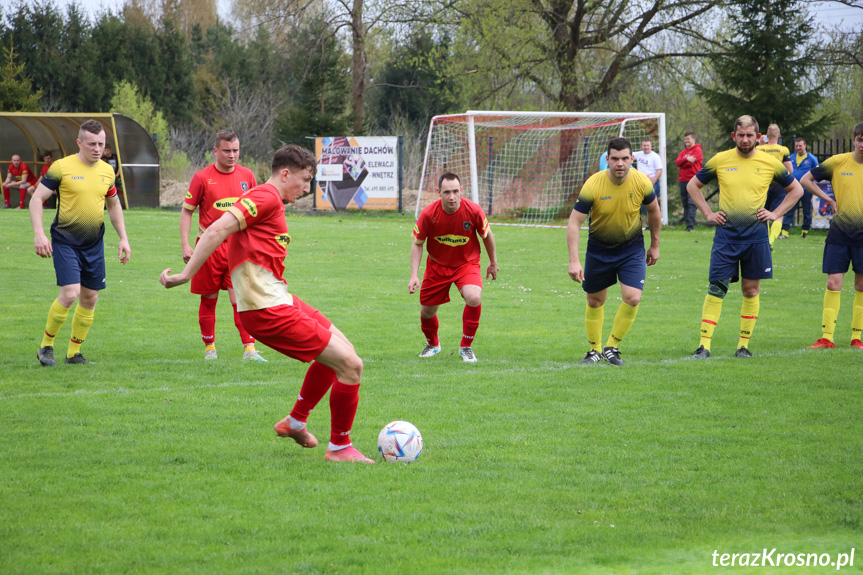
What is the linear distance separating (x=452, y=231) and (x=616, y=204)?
1654 mm

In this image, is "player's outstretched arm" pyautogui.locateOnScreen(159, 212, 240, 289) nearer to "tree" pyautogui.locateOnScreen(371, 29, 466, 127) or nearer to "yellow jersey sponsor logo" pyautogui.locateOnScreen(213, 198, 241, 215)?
"yellow jersey sponsor logo" pyautogui.locateOnScreen(213, 198, 241, 215)

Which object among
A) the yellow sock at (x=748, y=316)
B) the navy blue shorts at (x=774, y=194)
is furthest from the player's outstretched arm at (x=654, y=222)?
the navy blue shorts at (x=774, y=194)

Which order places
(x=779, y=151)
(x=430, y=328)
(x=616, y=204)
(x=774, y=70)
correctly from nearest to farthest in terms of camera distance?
(x=616, y=204) < (x=430, y=328) < (x=779, y=151) < (x=774, y=70)

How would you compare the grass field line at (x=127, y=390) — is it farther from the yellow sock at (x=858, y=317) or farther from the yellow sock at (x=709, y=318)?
the yellow sock at (x=858, y=317)

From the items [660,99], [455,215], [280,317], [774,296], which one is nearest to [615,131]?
[660,99]

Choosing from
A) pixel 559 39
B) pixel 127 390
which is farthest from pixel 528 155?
pixel 127 390

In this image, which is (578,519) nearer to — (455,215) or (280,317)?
(280,317)

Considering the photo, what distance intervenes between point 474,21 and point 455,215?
21.6 metres

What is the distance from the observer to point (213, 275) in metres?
8.10

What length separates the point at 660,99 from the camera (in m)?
32.7

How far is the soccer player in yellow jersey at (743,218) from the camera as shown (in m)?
8.15

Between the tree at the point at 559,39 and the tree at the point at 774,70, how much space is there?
10.2 feet

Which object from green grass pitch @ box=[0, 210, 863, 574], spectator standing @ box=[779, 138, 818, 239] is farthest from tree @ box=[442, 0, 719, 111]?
green grass pitch @ box=[0, 210, 863, 574]

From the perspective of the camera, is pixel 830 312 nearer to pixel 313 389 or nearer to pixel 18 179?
pixel 313 389
